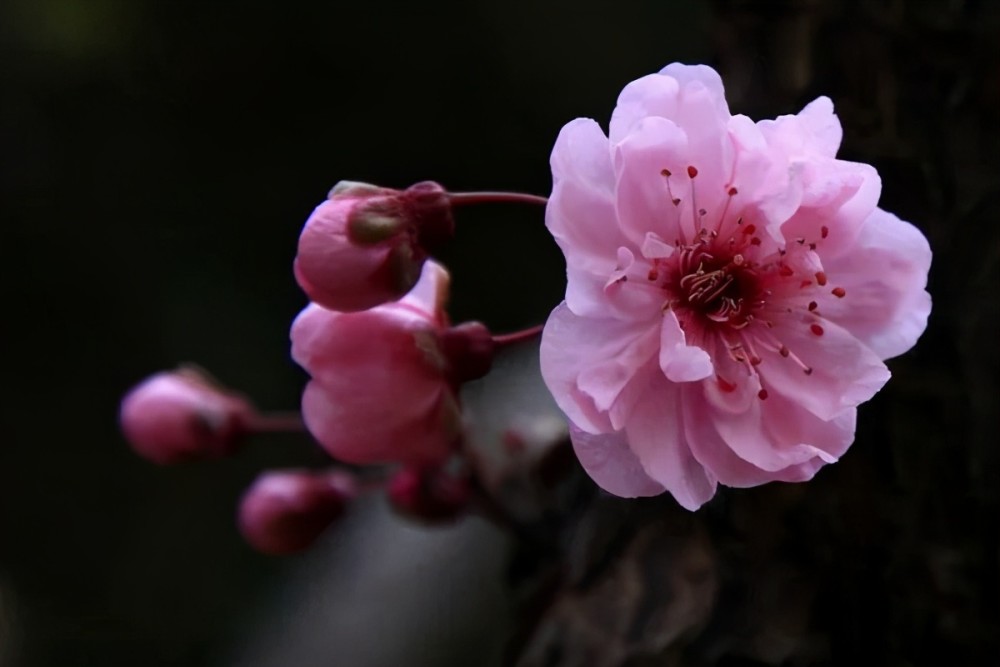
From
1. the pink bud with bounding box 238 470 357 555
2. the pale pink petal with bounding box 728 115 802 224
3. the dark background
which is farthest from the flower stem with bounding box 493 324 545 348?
the dark background

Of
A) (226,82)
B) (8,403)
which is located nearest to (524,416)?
(226,82)

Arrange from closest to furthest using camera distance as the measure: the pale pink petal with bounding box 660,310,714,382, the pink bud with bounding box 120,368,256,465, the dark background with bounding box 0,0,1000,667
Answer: the pale pink petal with bounding box 660,310,714,382 → the pink bud with bounding box 120,368,256,465 → the dark background with bounding box 0,0,1000,667

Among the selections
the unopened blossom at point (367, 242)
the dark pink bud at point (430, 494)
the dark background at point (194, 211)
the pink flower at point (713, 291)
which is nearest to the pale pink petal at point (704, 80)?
the pink flower at point (713, 291)

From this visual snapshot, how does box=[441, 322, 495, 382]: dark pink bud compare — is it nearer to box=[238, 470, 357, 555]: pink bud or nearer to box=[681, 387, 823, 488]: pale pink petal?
box=[681, 387, 823, 488]: pale pink petal

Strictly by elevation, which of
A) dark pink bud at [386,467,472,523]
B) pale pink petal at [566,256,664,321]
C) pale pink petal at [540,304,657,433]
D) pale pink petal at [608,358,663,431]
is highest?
pale pink petal at [566,256,664,321]

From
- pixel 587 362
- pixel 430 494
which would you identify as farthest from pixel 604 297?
pixel 430 494

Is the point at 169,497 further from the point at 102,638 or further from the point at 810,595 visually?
the point at 810,595

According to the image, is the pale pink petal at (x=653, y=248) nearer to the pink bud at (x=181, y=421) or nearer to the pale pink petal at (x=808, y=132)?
the pale pink petal at (x=808, y=132)
